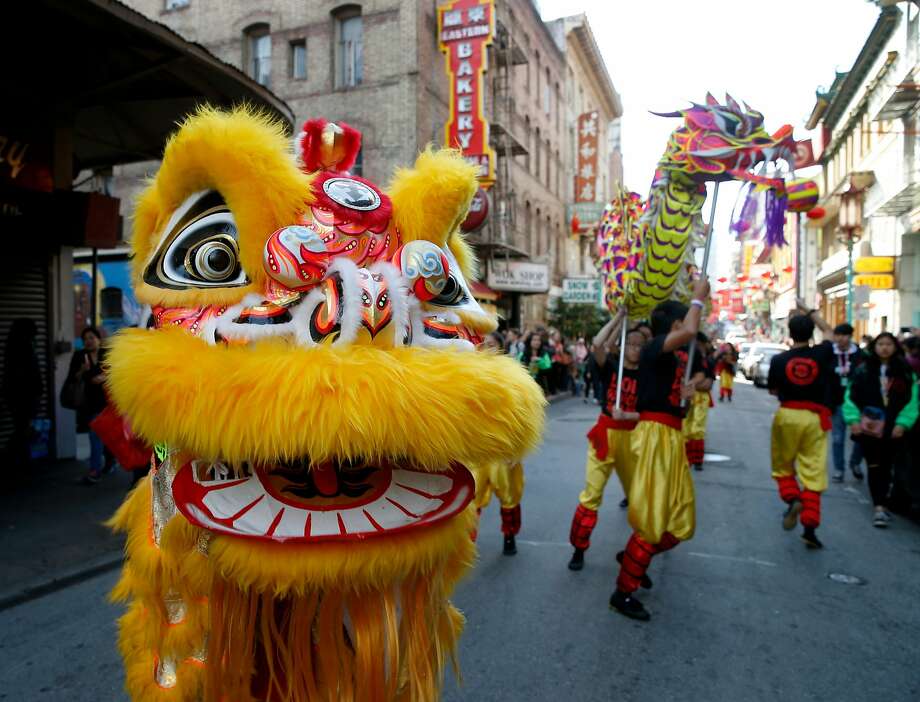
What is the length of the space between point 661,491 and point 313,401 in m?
3.02

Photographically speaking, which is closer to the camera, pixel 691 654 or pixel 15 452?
pixel 691 654

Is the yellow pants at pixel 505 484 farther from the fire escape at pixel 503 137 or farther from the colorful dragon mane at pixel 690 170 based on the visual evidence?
the fire escape at pixel 503 137

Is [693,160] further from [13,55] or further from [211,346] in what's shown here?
[13,55]

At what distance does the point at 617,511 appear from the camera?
646 centimetres

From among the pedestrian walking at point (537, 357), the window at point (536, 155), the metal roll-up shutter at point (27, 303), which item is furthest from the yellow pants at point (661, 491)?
the window at point (536, 155)

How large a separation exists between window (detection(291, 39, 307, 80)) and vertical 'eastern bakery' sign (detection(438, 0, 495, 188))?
3.59 metres

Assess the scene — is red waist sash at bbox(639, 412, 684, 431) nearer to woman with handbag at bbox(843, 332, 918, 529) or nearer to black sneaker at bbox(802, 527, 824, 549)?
black sneaker at bbox(802, 527, 824, 549)

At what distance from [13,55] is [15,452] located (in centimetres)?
402

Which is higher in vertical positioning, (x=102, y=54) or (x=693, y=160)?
(x=102, y=54)

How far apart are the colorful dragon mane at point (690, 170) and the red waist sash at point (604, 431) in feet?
2.79

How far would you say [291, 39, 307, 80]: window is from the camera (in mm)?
17547

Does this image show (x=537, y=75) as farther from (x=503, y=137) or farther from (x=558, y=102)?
(x=503, y=137)

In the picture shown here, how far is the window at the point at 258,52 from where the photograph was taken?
17.9 m

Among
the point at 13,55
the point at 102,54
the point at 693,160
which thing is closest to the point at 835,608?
the point at 693,160
